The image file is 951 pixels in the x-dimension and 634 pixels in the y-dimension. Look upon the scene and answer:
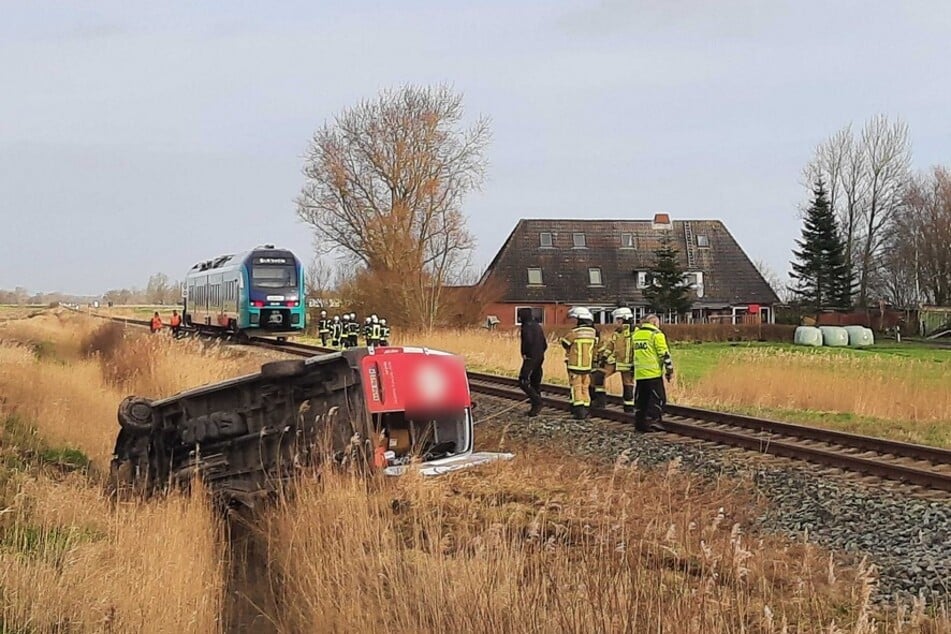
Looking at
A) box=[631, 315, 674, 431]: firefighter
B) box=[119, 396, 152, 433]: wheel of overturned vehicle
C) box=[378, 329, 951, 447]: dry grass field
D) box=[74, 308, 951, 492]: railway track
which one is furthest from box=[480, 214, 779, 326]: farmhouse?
box=[119, 396, 152, 433]: wheel of overturned vehicle

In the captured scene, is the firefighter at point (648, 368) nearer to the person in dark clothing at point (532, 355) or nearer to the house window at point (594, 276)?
the person in dark clothing at point (532, 355)

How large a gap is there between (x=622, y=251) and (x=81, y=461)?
53.0 meters

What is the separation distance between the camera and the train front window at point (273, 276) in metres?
31.7

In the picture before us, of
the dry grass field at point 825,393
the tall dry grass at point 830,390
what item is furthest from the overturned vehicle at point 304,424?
the tall dry grass at point 830,390

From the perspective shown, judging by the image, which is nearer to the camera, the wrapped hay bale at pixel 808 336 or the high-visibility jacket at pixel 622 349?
the high-visibility jacket at pixel 622 349

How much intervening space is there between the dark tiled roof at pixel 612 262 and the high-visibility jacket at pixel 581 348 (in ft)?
145

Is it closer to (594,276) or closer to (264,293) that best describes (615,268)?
(594,276)

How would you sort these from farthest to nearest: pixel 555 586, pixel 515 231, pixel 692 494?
pixel 515 231, pixel 692 494, pixel 555 586

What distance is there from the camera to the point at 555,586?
16.1 feet

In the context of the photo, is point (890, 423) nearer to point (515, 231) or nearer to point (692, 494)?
point (692, 494)

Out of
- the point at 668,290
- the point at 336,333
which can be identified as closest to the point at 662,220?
the point at 668,290

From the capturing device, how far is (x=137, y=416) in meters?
9.95

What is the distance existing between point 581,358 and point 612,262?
4936 cm

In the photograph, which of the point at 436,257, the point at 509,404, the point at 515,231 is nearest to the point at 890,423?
the point at 509,404
